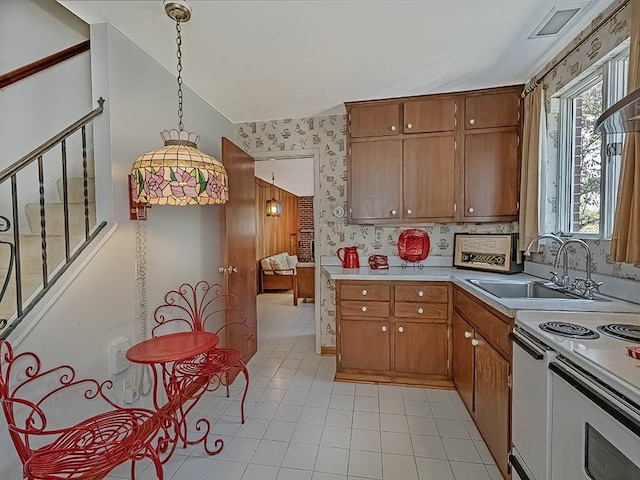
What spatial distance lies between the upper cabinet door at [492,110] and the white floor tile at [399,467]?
2571mm

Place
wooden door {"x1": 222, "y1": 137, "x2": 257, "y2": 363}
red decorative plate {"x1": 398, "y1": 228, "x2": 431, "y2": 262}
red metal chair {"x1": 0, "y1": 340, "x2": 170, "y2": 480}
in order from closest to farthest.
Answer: red metal chair {"x1": 0, "y1": 340, "x2": 170, "y2": 480} < wooden door {"x1": 222, "y1": 137, "x2": 257, "y2": 363} < red decorative plate {"x1": 398, "y1": 228, "x2": 431, "y2": 262}

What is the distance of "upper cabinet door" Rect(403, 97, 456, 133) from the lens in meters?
2.82

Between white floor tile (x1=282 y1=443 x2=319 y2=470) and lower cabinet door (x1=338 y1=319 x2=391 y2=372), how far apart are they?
0.92 metres

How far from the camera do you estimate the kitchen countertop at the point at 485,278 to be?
1532 millimetres

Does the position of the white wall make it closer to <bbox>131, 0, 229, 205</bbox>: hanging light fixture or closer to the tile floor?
<bbox>131, 0, 229, 205</bbox>: hanging light fixture

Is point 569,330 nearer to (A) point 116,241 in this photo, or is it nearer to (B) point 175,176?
(B) point 175,176

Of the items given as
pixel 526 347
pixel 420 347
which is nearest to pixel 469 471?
pixel 526 347

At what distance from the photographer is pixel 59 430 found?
1417 millimetres

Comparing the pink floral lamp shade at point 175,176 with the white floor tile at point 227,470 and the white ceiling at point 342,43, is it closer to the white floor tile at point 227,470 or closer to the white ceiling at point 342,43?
the white ceiling at point 342,43

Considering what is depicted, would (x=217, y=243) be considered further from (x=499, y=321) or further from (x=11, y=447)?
(x=499, y=321)

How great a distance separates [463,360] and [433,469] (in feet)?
2.70

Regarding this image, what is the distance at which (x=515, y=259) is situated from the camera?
2660 millimetres

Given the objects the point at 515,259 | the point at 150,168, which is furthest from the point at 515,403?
the point at 150,168

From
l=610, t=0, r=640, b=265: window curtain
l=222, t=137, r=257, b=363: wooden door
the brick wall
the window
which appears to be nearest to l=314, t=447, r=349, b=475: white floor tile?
l=222, t=137, r=257, b=363: wooden door
